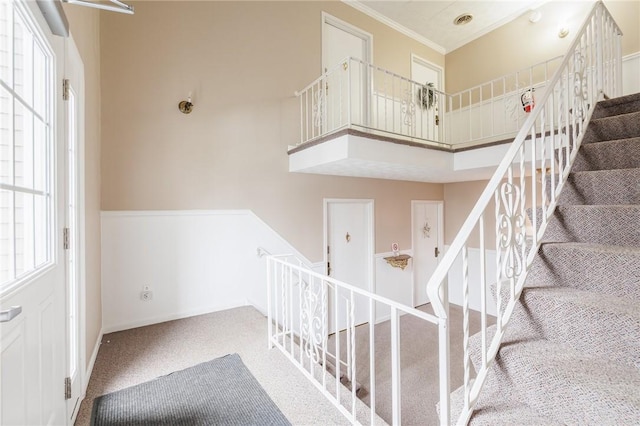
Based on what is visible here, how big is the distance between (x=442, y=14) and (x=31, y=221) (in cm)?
560

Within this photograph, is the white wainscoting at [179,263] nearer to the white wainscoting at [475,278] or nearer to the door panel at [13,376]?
the door panel at [13,376]

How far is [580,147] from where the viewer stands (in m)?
1.91

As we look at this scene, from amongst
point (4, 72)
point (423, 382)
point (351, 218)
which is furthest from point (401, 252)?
point (4, 72)

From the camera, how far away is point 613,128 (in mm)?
1975

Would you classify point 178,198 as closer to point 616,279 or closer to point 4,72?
point 4,72

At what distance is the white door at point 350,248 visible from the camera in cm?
409

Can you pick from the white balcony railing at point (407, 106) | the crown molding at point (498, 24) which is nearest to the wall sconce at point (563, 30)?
the white balcony railing at point (407, 106)

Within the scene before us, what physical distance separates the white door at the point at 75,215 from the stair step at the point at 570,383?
2218 millimetres

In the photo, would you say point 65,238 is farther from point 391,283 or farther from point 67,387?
point 391,283

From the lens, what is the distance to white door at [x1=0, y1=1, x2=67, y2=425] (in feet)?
3.08

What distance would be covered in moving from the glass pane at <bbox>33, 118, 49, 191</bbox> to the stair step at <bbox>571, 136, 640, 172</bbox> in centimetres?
301

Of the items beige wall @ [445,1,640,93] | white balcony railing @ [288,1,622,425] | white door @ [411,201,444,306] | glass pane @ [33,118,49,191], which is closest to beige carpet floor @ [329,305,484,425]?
white balcony railing @ [288,1,622,425]

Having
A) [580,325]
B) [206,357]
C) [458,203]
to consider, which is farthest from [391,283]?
[580,325]

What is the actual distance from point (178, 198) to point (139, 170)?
440 mm
